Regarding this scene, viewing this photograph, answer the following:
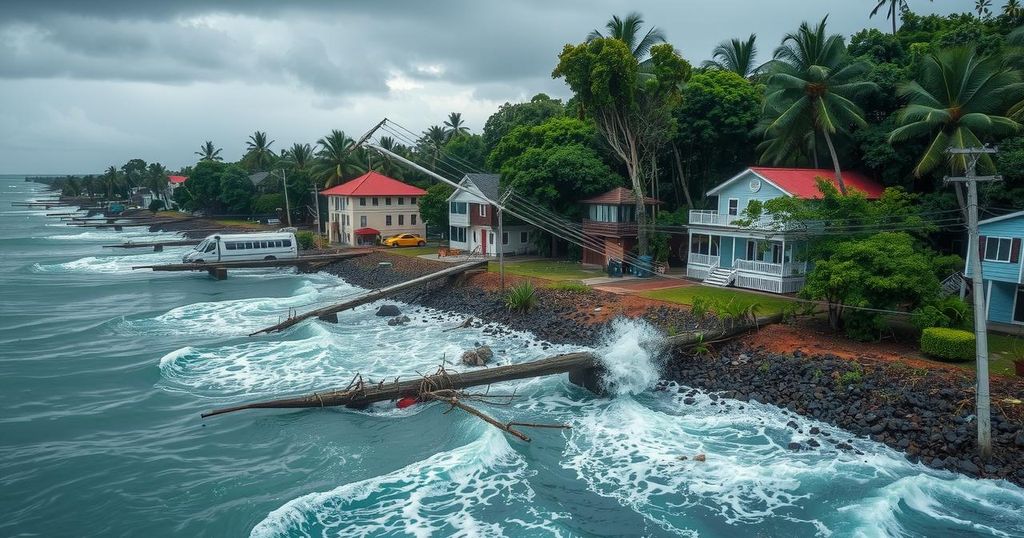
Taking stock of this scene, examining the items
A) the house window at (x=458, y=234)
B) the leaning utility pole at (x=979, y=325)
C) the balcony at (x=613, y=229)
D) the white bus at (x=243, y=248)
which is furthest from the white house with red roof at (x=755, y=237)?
the white bus at (x=243, y=248)

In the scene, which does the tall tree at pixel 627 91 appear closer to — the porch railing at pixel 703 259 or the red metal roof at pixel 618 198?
the red metal roof at pixel 618 198

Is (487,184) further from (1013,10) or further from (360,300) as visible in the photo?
(1013,10)

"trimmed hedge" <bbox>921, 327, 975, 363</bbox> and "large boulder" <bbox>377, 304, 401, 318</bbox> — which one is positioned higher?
"trimmed hedge" <bbox>921, 327, 975, 363</bbox>

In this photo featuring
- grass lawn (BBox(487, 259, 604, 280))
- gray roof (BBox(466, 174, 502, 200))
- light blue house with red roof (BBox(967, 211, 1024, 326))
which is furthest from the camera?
gray roof (BBox(466, 174, 502, 200))

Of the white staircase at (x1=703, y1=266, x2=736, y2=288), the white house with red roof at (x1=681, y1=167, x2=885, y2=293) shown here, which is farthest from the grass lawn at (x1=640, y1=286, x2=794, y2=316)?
the white house with red roof at (x1=681, y1=167, x2=885, y2=293)

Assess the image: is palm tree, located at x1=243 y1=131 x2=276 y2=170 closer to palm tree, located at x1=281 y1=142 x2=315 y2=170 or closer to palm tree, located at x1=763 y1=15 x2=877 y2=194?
palm tree, located at x1=281 y1=142 x2=315 y2=170

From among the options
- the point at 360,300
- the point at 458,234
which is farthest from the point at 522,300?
the point at 458,234
